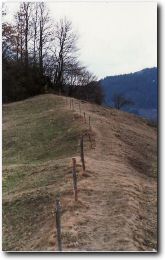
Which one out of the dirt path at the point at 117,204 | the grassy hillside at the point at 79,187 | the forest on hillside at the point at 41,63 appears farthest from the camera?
the forest on hillside at the point at 41,63

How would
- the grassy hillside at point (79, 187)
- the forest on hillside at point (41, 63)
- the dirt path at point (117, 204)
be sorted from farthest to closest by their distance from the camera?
the forest on hillside at point (41, 63), the grassy hillside at point (79, 187), the dirt path at point (117, 204)

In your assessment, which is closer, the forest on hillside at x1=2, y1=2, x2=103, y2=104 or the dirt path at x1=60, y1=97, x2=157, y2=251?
the dirt path at x1=60, y1=97, x2=157, y2=251

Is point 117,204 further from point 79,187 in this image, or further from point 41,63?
point 41,63

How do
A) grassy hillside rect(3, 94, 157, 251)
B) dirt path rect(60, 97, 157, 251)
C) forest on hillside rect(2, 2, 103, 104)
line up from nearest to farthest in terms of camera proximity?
1. dirt path rect(60, 97, 157, 251)
2. grassy hillside rect(3, 94, 157, 251)
3. forest on hillside rect(2, 2, 103, 104)

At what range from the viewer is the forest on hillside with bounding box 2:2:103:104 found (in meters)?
23.7

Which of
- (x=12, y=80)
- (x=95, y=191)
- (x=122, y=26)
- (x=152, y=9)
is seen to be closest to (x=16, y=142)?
(x=12, y=80)

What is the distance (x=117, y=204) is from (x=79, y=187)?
145 centimetres

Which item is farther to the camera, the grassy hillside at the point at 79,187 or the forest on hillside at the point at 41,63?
the forest on hillside at the point at 41,63

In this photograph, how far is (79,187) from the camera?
1399 centimetres

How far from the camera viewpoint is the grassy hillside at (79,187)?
11320mm

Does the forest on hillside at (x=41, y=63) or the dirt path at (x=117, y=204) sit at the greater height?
the forest on hillside at (x=41, y=63)

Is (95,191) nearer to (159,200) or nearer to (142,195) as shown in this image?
(142,195)

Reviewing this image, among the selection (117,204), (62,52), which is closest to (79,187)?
(117,204)

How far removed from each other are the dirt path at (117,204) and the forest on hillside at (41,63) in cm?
583
